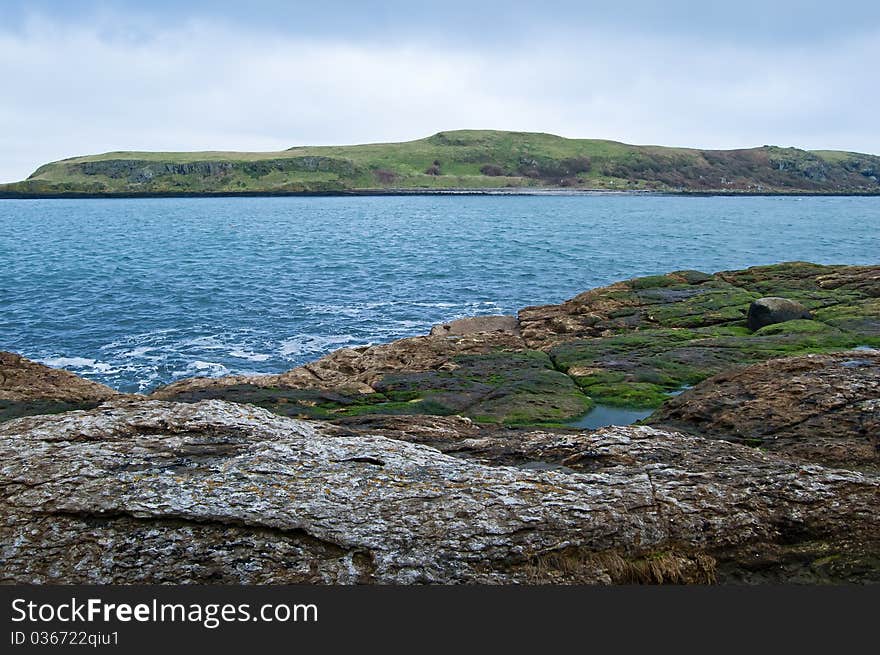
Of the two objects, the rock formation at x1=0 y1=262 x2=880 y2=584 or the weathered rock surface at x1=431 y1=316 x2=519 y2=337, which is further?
the weathered rock surface at x1=431 y1=316 x2=519 y2=337

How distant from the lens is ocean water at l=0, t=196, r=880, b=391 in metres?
36.8

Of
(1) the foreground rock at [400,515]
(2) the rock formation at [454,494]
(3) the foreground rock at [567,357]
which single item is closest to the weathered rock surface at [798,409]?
(2) the rock formation at [454,494]

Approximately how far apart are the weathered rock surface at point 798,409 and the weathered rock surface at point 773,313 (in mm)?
12825

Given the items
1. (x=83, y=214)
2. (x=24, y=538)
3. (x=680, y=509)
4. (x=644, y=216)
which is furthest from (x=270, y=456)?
(x=83, y=214)

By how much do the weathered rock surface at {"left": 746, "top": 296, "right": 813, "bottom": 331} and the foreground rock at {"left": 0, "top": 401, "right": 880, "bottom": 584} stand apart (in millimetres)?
19958

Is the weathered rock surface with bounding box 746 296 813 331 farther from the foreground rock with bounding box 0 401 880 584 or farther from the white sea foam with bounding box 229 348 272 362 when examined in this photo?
the white sea foam with bounding box 229 348 272 362

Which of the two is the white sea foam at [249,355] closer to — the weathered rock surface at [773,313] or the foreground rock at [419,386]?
the foreground rock at [419,386]

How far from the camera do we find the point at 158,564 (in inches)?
316

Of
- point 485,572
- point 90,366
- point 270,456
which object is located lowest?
point 90,366

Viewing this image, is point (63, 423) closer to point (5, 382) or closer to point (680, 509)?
point (680, 509)

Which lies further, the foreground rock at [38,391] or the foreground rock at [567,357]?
the foreground rock at [567,357]

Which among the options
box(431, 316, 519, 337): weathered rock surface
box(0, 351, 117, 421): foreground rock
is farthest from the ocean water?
box(0, 351, 117, 421): foreground rock

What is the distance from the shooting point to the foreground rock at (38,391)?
17.2 meters

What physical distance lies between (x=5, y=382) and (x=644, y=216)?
6075 inches
